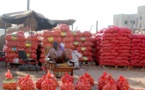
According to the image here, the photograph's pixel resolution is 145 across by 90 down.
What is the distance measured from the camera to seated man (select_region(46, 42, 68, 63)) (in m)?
9.40

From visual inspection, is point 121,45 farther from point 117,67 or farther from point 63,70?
point 63,70

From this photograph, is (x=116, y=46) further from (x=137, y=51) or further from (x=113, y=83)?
(x=113, y=83)

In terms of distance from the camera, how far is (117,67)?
1373cm

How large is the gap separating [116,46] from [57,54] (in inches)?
191

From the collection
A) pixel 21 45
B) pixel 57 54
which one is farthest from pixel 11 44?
pixel 57 54

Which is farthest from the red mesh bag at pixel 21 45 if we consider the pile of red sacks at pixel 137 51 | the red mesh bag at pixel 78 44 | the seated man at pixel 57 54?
the pile of red sacks at pixel 137 51

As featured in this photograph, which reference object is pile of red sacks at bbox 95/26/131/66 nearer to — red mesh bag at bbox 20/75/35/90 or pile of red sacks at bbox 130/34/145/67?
pile of red sacks at bbox 130/34/145/67

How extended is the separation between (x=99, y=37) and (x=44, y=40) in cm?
338

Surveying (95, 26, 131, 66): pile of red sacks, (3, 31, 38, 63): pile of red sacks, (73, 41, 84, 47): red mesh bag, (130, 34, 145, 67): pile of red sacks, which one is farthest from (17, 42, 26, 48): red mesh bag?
(130, 34, 145, 67): pile of red sacks

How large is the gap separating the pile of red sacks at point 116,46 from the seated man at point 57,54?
4459mm

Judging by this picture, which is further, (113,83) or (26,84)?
(26,84)

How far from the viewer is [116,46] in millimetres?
13477

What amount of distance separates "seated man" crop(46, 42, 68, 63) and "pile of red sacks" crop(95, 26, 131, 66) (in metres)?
4.46

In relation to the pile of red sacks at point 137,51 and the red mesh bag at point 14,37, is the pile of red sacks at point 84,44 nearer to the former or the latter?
the pile of red sacks at point 137,51
